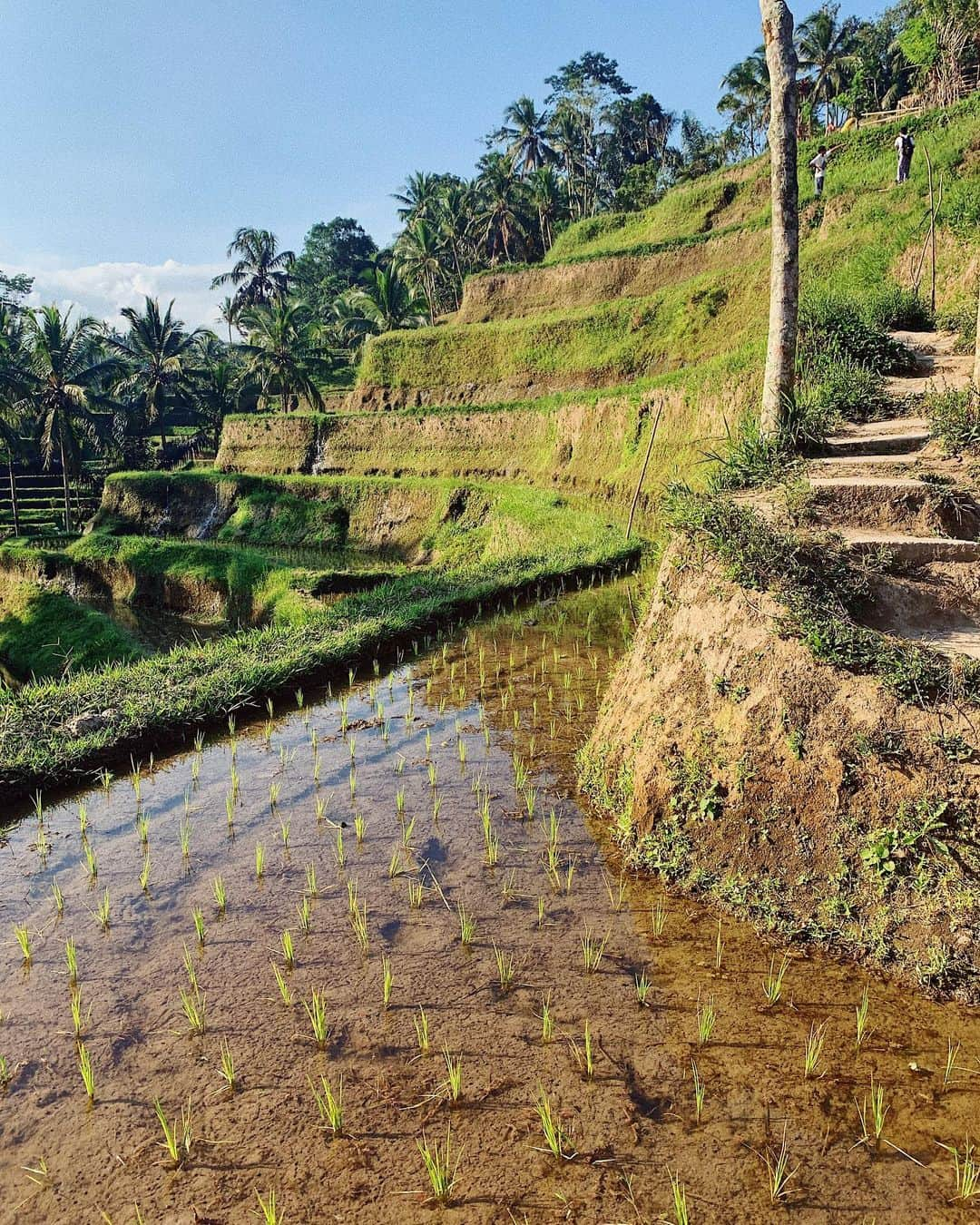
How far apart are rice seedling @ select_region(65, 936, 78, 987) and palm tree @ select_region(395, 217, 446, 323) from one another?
39.8 metres

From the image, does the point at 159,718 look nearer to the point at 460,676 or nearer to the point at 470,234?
the point at 460,676

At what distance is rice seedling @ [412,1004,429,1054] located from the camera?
3.03 meters

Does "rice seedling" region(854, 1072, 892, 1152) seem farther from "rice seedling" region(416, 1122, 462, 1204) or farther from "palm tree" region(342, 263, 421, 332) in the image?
"palm tree" region(342, 263, 421, 332)

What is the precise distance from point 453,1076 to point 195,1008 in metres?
1.25

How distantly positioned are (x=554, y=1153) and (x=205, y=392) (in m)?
43.5

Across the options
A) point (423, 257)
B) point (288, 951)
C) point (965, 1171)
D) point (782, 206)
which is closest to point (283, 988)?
point (288, 951)

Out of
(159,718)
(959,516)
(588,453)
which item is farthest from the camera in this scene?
(588,453)

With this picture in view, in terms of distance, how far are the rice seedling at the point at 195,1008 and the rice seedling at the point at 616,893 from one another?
1.97m

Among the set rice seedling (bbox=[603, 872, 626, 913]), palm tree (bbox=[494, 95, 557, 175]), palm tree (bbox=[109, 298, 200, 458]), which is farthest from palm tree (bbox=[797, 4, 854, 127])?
rice seedling (bbox=[603, 872, 626, 913])

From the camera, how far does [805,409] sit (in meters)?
6.95

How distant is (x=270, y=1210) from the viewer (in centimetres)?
233

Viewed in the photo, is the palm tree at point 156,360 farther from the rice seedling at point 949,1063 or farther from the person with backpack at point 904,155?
the rice seedling at point 949,1063

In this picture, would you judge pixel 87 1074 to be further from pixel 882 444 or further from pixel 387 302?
pixel 387 302

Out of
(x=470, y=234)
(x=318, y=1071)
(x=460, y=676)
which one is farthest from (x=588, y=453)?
(x=470, y=234)
